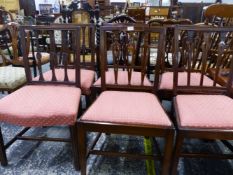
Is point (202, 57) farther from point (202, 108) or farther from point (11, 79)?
point (11, 79)

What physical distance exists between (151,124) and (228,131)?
1.23 feet

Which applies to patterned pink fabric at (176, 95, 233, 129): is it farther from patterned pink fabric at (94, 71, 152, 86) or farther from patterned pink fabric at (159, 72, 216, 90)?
patterned pink fabric at (94, 71, 152, 86)

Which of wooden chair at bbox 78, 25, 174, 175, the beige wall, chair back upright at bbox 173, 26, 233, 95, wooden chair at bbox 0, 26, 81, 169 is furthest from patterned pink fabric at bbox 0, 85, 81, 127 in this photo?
the beige wall

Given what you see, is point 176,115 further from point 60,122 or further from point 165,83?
point 60,122

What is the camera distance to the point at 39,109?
45.0 inches

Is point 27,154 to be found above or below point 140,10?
below

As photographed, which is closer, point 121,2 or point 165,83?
point 165,83

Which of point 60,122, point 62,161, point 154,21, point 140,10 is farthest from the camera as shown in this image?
point 140,10

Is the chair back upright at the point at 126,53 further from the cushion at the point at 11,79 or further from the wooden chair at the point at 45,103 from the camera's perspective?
the cushion at the point at 11,79

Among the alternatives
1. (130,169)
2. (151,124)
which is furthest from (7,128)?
(151,124)

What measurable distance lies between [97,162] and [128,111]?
56 centimetres

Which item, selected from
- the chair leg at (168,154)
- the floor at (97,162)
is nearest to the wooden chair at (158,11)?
the floor at (97,162)

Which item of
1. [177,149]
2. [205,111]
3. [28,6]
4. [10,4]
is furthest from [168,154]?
[28,6]

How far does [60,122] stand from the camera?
3.75 ft
